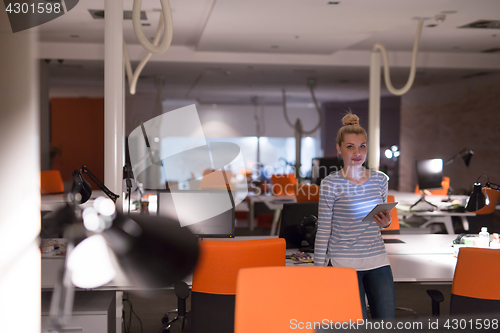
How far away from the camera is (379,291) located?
2.27 m

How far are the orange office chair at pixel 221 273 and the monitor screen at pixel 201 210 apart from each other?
3.13 ft

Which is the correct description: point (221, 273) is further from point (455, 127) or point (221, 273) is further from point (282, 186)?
point (455, 127)

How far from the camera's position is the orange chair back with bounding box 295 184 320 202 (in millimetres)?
5836

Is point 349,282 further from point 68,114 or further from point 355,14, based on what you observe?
point 68,114

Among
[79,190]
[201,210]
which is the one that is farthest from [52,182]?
[79,190]

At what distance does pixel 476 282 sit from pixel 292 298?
1235 mm

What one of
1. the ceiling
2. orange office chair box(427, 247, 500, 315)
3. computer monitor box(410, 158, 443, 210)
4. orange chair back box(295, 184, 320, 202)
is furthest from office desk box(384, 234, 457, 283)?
the ceiling

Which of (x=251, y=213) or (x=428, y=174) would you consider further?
(x=251, y=213)

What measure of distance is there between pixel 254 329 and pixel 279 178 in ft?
20.7

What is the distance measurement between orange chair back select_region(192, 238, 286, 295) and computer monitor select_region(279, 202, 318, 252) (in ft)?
3.07

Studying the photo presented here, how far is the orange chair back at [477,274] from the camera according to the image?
7.36 feet

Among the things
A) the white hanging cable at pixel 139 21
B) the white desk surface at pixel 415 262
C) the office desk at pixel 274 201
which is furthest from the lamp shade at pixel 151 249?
the office desk at pixel 274 201

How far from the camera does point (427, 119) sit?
11383 mm

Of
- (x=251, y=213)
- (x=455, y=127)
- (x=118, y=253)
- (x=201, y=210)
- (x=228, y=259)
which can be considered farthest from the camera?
(x=455, y=127)
